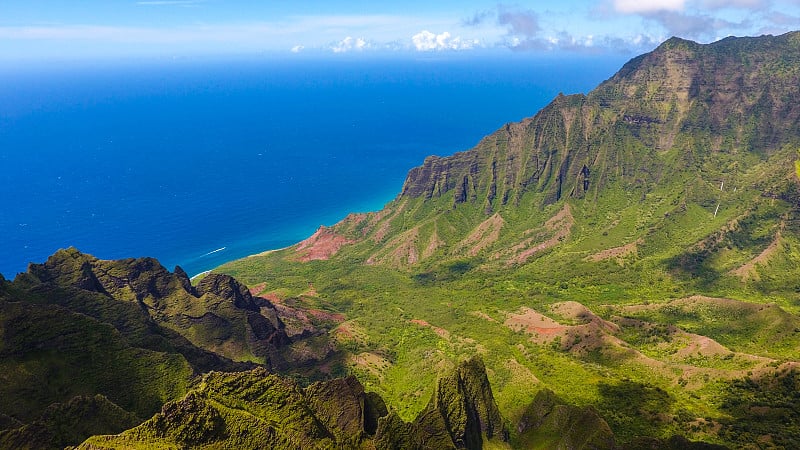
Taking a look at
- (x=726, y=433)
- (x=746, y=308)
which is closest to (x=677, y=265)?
(x=746, y=308)

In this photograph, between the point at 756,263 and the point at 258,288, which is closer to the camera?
the point at 756,263

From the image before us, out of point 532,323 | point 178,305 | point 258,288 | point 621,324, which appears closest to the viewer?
point 178,305

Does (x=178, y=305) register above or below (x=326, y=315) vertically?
above

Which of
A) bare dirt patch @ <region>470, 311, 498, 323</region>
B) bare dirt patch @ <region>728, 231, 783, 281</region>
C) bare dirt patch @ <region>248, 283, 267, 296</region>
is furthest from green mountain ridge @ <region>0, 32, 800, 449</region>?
bare dirt patch @ <region>248, 283, 267, 296</region>

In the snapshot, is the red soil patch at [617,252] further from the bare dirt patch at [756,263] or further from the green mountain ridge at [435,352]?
the bare dirt patch at [756,263]

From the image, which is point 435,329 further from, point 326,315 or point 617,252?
point 617,252

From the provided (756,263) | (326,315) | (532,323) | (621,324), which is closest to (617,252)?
(756,263)

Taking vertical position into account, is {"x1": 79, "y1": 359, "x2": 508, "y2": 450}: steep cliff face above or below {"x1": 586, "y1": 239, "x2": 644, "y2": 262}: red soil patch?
above

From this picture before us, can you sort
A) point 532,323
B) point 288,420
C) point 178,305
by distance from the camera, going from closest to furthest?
point 288,420 → point 178,305 → point 532,323

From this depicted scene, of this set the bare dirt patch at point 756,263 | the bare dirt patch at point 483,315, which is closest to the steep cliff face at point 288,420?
the bare dirt patch at point 483,315

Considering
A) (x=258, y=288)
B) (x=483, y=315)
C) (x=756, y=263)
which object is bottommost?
(x=756, y=263)

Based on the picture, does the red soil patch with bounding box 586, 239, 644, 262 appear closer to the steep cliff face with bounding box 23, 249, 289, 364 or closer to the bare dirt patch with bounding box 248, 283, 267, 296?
the steep cliff face with bounding box 23, 249, 289, 364

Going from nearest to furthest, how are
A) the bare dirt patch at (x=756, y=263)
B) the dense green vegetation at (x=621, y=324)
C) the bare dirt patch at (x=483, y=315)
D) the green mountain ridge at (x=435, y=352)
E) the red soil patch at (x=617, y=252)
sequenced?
the green mountain ridge at (x=435, y=352)
the dense green vegetation at (x=621, y=324)
the bare dirt patch at (x=483, y=315)
the bare dirt patch at (x=756, y=263)
the red soil patch at (x=617, y=252)
